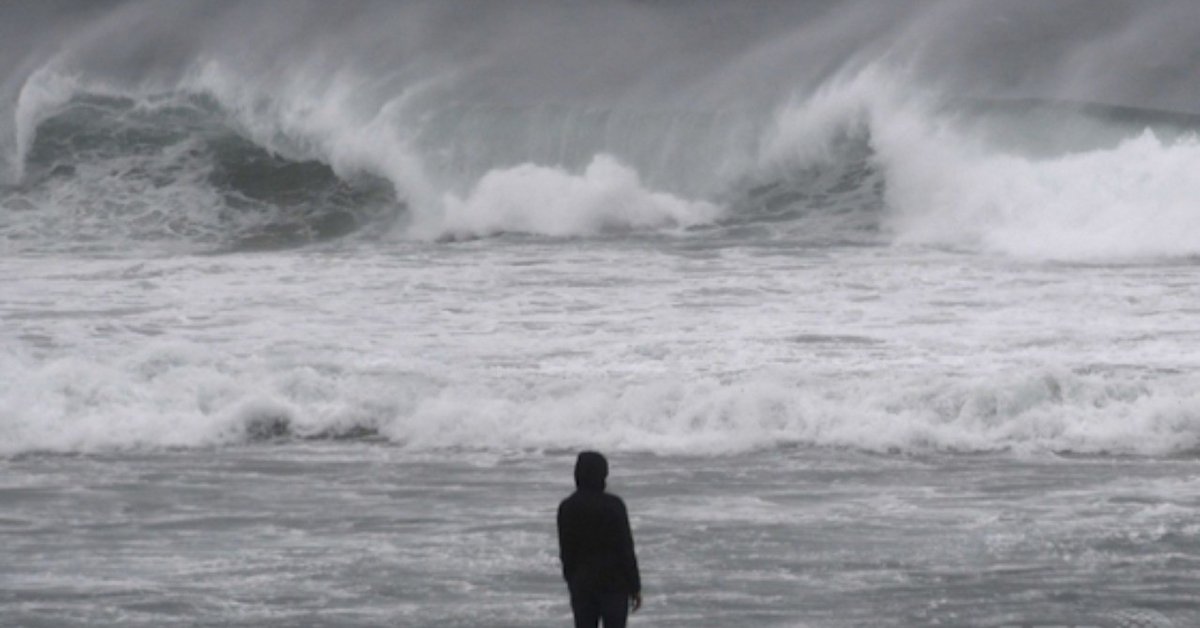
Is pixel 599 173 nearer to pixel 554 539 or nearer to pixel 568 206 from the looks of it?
pixel 568 206

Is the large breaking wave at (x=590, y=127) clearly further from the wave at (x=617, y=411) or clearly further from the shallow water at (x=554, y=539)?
the shallow water at (x=554, y=539)

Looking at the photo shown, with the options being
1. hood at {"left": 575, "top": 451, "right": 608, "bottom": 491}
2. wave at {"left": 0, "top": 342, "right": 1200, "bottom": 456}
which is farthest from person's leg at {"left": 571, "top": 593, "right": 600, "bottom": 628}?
wave at {"left": 0, "top": 342, "right": 1200, "bottom": 456}

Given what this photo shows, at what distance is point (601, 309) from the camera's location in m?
15.6

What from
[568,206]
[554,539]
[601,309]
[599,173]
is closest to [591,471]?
[554,539]

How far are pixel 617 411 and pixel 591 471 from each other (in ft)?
20.3

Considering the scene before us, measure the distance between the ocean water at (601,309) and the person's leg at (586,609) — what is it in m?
→ 1.32

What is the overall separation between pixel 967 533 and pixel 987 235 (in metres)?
11.3

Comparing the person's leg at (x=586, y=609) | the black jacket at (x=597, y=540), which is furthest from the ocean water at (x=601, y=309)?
the black jacket at (x=597, y=540)

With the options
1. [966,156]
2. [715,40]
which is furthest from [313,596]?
[715,40]

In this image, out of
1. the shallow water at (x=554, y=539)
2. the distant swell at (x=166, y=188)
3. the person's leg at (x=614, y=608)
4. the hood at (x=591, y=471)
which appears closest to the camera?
the hood at (x=591, y=471)

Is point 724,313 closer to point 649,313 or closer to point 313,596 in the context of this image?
point 649,313

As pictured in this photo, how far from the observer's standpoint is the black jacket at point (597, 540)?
6.25 meters

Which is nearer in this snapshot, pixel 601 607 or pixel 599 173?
pixel 601 607

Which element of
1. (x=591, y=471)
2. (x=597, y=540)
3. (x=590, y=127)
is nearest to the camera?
(x=591, y=471)
